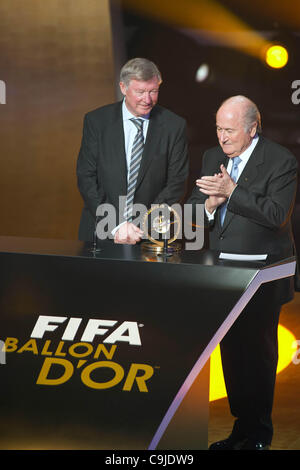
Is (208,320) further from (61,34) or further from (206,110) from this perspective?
(206,110)

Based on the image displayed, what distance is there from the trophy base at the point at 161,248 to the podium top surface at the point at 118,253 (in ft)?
0.06

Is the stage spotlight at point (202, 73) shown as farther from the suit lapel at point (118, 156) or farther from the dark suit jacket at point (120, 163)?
the suit lapel at point (118, 156)

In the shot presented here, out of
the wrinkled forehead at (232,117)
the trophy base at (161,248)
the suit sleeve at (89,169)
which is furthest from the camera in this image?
the suit sleeve at (89,169)

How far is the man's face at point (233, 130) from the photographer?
11.1 feet

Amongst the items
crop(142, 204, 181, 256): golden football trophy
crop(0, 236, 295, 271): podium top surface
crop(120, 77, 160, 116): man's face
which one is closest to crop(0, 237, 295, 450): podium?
crop(0, 236, 295, 271): podium top surface

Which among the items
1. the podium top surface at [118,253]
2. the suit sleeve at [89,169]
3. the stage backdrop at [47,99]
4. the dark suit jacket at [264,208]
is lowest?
the podium top surface at [118,253]

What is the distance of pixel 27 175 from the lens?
6.33 meters

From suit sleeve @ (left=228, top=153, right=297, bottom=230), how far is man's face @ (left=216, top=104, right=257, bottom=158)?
0.52 feet

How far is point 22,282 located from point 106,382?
553 mm

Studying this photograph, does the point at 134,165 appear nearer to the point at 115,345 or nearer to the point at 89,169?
the point at 89,169

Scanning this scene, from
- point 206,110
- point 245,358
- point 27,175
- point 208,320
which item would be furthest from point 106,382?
point 206,110

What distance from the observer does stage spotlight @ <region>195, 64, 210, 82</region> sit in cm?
721

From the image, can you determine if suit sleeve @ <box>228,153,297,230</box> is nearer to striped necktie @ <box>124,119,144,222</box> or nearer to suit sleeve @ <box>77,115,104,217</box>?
striped necktie @ <box>124,119,144,222</box>

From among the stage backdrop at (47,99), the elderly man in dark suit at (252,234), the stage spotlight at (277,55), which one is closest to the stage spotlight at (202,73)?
the stage spotlight at (277,55)
